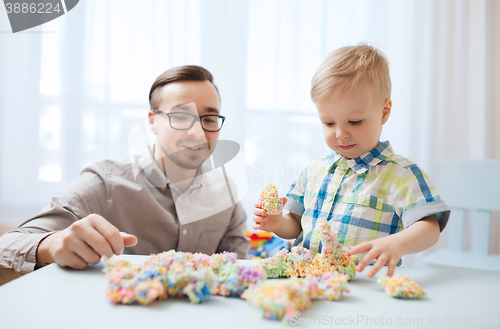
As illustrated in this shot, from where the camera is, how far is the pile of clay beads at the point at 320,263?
583mm

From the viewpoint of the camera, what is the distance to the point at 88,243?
23.8 inches

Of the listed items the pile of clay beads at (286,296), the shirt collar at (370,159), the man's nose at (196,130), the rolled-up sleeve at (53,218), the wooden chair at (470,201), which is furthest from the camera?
the wooden chair at (470,201)

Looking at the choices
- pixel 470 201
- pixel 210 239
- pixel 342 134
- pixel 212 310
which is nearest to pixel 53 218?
pixel 210 239

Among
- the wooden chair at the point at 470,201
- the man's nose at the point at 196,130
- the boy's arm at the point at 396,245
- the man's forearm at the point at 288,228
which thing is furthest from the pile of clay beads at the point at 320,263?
the wooden chair at the point at 470,201

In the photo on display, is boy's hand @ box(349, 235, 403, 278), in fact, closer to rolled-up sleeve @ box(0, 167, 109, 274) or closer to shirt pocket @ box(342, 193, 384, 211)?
shirt pocket @ box(342, 193, 384, 211)

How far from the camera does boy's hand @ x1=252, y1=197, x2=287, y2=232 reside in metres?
0.78

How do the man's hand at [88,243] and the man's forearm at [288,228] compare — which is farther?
the man's forearm at [288,228]

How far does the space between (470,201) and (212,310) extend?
1.62m

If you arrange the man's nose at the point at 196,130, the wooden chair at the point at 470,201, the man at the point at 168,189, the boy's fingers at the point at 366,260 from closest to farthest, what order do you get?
the boy's fingers at the point at 366,260
the man at the point at 168,189
the man's nose at the point at 196,130
the wooden chair at the point at 470,201

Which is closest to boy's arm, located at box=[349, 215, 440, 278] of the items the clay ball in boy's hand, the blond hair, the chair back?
the clay ball in boy's hand

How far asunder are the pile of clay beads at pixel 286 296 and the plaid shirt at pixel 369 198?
0.83 ft

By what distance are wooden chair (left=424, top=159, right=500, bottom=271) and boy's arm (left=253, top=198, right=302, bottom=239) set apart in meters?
0.95

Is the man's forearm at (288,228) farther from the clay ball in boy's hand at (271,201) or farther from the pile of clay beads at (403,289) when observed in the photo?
the pile of clay beads at (403,289)

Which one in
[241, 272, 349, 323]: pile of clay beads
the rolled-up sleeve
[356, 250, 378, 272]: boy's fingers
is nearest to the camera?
[241, 272, 349, 323]: pile of clay beads
